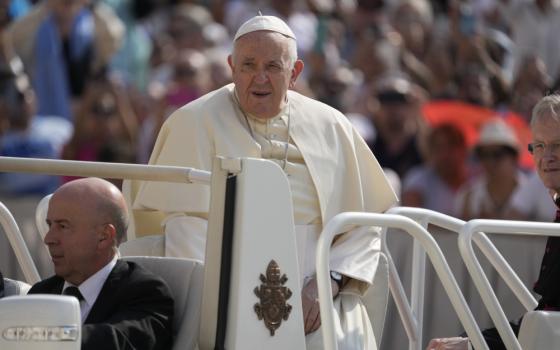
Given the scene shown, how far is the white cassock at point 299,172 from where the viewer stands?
6039 mm

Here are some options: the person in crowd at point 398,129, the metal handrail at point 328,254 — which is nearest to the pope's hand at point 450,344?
the metal handrail at point 328,254

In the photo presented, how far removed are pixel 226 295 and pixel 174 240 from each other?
4.33 ft

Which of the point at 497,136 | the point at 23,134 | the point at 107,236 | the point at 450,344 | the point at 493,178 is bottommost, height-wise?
the point at 450,344

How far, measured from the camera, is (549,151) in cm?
546

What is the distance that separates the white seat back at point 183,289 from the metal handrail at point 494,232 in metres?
0.90

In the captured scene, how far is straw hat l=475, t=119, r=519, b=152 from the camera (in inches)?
415

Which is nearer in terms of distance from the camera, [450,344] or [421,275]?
[450,344]

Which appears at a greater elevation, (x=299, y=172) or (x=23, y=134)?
(x=23, y=134)

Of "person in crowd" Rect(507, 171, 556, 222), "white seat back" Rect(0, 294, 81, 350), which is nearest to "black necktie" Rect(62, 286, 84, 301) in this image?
"white seat back" Rect(0, 294, 81, 350)

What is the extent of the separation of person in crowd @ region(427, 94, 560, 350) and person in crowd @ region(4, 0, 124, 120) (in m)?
6.91

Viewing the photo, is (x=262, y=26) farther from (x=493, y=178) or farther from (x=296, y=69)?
(x=493, y=178)

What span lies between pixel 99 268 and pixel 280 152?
4.75 ft

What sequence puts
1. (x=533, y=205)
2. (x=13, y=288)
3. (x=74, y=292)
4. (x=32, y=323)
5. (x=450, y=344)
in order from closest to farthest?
(x=32, y=323)
(x=74, y=292)
(x=450, y=344)
(x=13, y=288)
(x=533, y=205)

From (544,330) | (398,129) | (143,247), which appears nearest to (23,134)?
(398,129)
